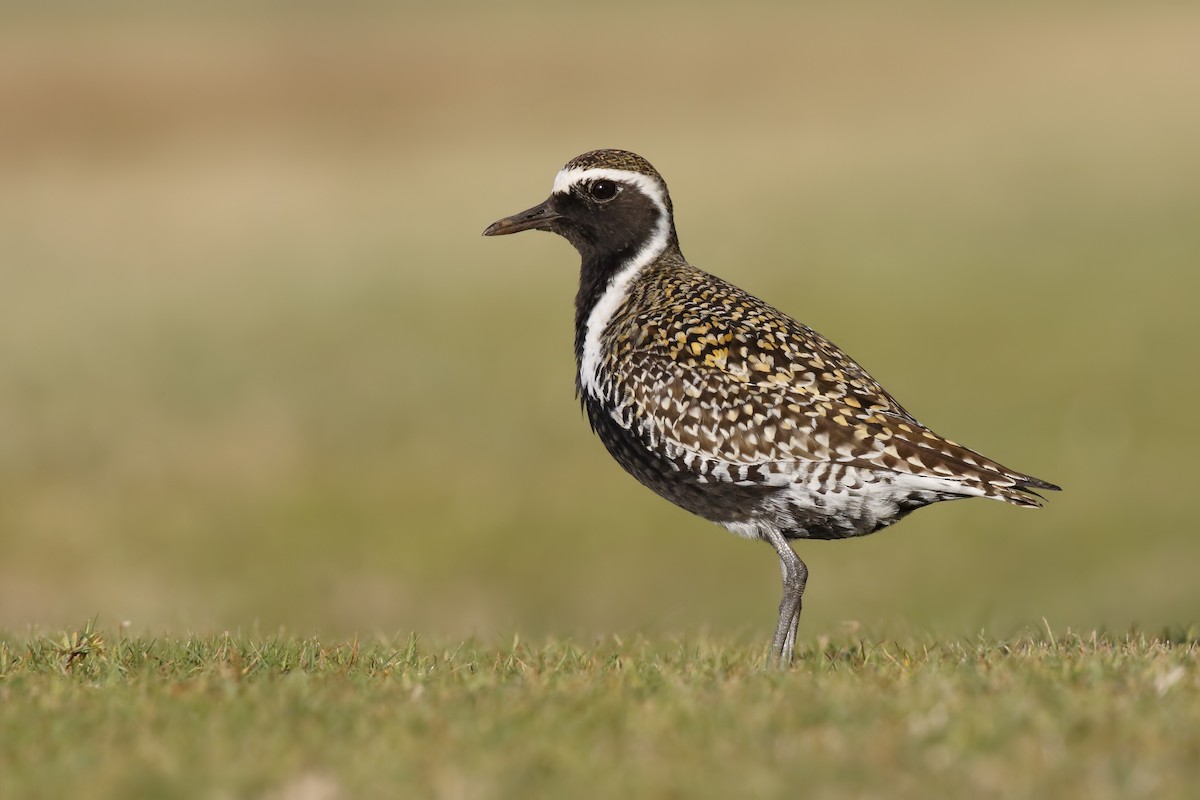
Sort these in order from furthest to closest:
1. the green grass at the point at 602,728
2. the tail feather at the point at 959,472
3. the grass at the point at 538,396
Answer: the tail feather at the point at 959,472 → the grass at the point at 538,396 → the green grass at the point at 602,728

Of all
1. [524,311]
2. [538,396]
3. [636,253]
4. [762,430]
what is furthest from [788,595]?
[524,311]

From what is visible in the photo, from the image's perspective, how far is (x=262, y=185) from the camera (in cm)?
3288

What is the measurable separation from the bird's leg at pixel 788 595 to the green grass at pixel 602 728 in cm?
73

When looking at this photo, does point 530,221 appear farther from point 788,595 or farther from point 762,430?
point 788,595

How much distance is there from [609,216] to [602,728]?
4.77 meters

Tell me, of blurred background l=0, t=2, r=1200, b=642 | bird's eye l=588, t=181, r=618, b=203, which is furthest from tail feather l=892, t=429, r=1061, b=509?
bird's eye l=588, t=181, r=618, b=203

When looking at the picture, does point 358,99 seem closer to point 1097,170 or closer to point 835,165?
point 835,165

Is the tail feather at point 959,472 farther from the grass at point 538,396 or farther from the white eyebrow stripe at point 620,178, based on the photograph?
the white eyebrow stripe at point 620,178

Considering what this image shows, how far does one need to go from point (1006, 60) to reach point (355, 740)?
37.3m

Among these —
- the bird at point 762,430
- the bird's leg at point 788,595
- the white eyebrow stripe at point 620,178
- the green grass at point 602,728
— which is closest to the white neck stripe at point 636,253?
the white eyebrow stripe at point 620,178

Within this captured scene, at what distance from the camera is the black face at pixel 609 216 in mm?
10203

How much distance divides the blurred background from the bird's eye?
2.94 m

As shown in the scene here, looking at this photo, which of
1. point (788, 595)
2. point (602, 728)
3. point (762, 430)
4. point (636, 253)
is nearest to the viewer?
point (602, 728)

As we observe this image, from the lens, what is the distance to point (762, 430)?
27.7 ft
